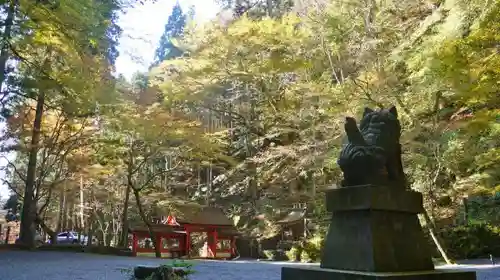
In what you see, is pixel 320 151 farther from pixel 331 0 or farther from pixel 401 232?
pixel 401 232

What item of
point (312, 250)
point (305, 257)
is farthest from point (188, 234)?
point (312, 250)

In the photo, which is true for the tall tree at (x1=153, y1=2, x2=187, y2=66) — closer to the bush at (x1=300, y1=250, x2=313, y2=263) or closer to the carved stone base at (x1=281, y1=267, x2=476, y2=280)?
the bush at (x1=300, y1=250, x2=313, y2=263)

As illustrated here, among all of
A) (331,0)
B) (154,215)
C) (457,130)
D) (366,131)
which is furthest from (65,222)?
(366,131)

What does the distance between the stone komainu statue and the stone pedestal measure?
0.50ft

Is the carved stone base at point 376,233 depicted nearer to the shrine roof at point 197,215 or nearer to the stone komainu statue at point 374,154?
the stone komainu statue at point 374,154

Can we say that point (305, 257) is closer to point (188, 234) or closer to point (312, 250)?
point (312, 250)

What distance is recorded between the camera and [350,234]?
11.7 ft

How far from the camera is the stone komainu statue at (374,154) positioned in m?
3.64

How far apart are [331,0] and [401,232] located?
506 inches

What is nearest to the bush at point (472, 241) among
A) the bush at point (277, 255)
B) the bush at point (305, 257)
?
the bush at point (305, 257)

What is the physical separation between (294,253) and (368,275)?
13.6 meters

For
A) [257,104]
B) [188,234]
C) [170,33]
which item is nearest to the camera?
[188,234]

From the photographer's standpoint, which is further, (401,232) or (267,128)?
(267,128)

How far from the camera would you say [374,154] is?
3633 mm
